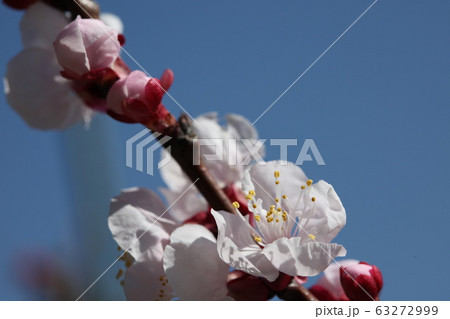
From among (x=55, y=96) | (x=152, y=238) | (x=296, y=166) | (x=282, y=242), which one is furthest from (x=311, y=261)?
(x=55, y=96)

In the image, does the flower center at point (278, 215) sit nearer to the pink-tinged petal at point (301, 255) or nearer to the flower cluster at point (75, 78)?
the pink-tinged petal at point (301, 255)

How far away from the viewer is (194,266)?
1026 mm

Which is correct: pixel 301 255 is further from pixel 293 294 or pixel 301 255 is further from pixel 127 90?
pixel 127 90

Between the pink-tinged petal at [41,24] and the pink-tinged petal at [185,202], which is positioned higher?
the pink-tinged petal at [41,24]

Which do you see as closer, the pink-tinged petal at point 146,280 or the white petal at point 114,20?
the pink-tinged petal at point 146,280

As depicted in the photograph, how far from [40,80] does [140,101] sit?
341 mm

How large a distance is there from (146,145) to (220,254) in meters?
0.39

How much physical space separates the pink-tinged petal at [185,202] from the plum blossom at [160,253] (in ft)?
0.29

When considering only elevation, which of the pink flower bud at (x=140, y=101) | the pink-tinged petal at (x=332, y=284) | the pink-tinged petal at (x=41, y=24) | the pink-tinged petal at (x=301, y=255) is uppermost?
the pink-tinged petal at (x=41, y=24)

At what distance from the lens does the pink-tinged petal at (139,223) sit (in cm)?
111

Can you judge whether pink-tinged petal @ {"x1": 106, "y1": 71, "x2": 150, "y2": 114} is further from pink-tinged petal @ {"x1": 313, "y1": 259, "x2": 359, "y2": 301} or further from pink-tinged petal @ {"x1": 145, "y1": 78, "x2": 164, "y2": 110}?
pink-tinged petal @ {"x1": 313, "y1": 259, "x2": 359, "y2": 301}

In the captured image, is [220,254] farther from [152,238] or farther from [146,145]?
[146,145]

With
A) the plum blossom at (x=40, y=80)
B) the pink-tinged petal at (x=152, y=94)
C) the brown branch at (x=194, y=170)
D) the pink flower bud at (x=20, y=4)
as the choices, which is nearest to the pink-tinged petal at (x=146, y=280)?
the brown branch at (x=194, y=170)

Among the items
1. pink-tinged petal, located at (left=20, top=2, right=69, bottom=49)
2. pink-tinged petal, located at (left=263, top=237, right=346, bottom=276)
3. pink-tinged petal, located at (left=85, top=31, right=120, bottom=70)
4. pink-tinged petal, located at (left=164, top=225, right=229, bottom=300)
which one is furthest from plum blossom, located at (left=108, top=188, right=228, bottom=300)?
pink-tinged petal, located at (left=20, top=2, right=69, bottom=49)
